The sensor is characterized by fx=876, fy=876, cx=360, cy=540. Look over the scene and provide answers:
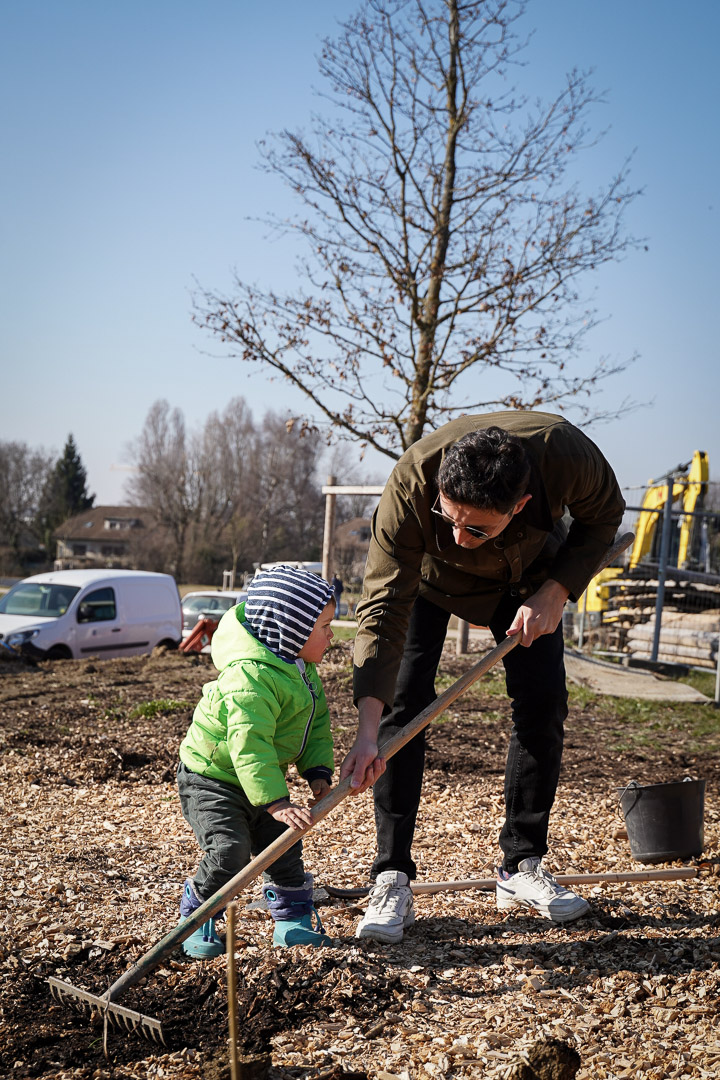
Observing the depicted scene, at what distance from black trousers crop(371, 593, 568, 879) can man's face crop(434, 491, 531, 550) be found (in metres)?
0.54

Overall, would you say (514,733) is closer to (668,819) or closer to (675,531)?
(668,819)

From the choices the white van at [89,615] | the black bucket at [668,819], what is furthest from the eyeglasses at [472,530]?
the white van at [89,615]

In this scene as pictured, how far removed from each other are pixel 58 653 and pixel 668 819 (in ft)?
33.4

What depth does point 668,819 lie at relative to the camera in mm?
3625

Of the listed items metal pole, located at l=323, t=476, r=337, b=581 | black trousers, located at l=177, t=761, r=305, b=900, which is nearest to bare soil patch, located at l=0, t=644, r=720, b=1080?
black trousers, located at l=177, t=761, r=305, b=900

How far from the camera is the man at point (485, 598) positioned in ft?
9.00

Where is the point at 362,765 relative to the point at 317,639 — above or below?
below

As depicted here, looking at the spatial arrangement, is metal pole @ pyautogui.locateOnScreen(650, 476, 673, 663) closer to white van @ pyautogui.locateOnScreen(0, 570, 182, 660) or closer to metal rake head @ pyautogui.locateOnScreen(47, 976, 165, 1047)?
white van @ pyautogui.locateOnScreen(0, 570, 182, 660)

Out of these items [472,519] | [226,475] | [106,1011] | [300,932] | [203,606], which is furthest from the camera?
[226,475]

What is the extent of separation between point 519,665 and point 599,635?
44.8ft

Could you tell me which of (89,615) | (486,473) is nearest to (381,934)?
(486,473)

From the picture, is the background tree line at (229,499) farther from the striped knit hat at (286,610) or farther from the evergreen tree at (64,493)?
the striped knit hat at (286,610)

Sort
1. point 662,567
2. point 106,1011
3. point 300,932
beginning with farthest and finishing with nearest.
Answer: point 662,567
point 300,932
point 106,1011

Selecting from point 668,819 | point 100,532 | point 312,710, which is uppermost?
point 312,710
